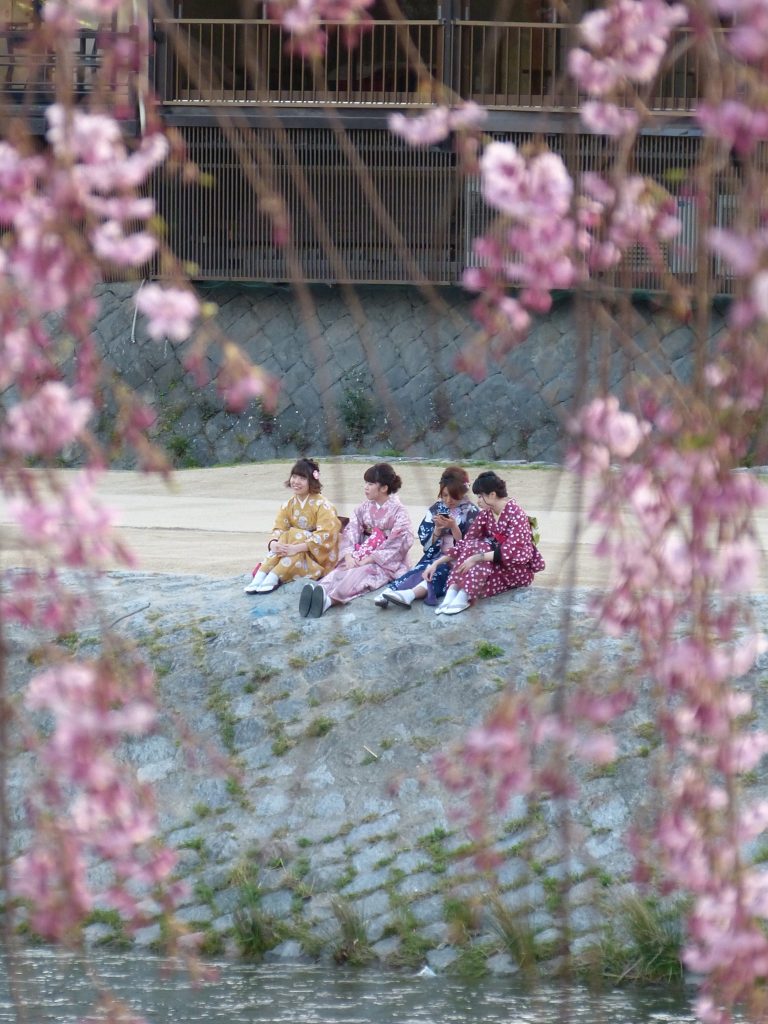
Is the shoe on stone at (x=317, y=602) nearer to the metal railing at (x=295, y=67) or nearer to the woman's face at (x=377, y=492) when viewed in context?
the woman's face at (x=377, y=492)

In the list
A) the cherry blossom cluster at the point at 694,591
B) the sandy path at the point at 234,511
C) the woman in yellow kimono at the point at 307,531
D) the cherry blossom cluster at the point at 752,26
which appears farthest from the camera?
the sandy path at the point at 234,511

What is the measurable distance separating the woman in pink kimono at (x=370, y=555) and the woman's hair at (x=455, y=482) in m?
0.32

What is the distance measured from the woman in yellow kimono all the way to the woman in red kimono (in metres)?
0.69

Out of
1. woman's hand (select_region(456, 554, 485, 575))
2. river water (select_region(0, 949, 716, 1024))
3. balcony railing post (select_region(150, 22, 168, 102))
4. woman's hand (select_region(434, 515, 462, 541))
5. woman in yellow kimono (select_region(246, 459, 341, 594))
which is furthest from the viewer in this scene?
balcony railing post (select_region(150, 22, 168, 102))

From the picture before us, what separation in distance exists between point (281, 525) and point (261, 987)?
250 cm

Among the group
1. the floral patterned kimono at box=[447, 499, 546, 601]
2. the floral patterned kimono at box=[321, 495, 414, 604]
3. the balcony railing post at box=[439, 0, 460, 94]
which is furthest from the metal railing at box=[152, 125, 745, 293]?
the floral patterned kimono at box=[447, 499, 546, 601]

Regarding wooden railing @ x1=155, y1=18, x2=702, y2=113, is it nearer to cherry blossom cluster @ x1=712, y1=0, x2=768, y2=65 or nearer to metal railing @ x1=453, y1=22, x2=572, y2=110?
metal railing @ x1=453, y1=22, x2=572, y2=110

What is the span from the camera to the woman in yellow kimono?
8.34 meters

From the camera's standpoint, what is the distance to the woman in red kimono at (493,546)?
776 centimetres

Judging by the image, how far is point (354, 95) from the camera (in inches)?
682

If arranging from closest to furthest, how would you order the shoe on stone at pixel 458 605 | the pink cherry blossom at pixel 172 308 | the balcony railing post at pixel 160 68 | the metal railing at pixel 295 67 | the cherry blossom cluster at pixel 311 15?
the pink cherry blossom at pixel 172 308
the cherry blossom cluster at pixel 311 15
the shoe on stone at pixel 458 605
the metal railing at pixel 295 67
the balcony railing post at pixel 160 68

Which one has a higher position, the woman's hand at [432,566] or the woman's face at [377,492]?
the woman's face at [377,492]

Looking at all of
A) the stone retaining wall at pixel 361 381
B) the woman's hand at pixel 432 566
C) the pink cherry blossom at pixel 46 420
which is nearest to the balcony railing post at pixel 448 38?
the stone retaining wall at pixel 361 381

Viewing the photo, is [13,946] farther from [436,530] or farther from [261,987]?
[436,530]
